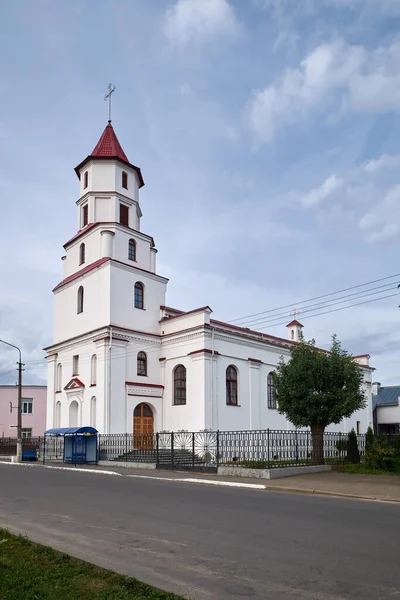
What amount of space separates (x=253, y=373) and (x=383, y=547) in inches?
1133

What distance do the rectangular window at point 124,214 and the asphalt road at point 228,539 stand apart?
79.8 ft

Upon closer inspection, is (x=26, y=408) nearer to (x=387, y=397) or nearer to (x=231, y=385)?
(x=231, y=385)

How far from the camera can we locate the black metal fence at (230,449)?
22.9 metres

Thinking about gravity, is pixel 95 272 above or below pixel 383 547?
above

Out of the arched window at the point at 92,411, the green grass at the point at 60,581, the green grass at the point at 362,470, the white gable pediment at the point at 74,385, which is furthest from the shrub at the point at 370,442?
the green grass at the point at 60,581

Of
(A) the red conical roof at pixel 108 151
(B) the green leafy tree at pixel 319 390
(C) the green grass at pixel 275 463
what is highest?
(A) the red conical roof at pixel 108 151

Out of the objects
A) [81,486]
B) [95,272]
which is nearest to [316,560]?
[81,486]

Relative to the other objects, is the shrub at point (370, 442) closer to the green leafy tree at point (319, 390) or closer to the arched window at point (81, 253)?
the green leafy tree at point (319, 390)

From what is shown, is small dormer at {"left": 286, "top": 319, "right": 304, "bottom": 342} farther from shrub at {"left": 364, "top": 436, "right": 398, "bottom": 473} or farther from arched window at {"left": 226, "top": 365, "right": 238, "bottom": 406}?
shrub at {"left": 364, "top": 436, "right": 398, "bottom": 473}

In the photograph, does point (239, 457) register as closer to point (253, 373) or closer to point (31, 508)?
point (253, 373)

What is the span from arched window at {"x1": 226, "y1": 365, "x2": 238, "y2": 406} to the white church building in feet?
0.22

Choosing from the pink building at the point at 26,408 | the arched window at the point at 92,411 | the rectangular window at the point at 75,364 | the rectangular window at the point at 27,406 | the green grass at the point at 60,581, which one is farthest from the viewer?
the rectangular window at the point at 27,406

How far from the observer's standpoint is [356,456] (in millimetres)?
24391

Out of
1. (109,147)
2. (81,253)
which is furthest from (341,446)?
(109,147)
